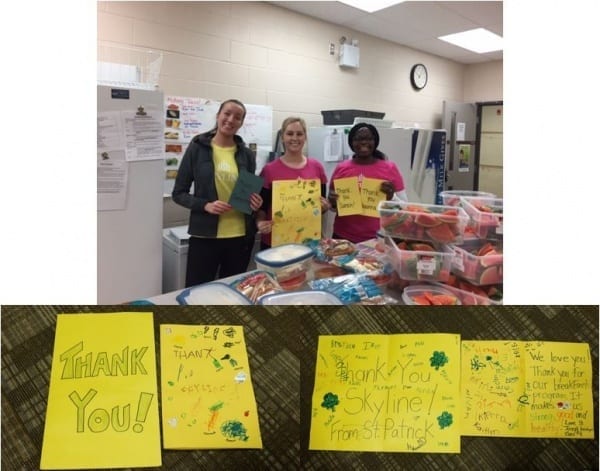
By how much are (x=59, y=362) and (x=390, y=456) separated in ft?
1.55

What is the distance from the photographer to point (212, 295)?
28.6 inches

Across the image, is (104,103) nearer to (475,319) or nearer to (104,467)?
(104,467)

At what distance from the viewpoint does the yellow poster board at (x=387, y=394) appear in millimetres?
620

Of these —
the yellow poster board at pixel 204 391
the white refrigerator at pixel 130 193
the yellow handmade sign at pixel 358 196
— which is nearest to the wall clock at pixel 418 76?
the yellow handmade sign at pixel 358 196

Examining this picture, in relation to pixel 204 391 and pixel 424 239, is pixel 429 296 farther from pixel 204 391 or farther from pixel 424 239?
pixel 204 391

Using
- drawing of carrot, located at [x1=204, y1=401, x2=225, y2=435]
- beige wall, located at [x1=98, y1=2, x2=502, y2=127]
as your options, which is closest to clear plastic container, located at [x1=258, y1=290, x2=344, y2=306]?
drawing of carrot, located at [x1=204, y1=401, x2=225, y2=435]

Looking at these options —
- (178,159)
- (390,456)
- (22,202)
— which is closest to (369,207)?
(178,159)

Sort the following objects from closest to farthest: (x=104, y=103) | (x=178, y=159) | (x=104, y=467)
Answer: (x=104, y=467) < (x=104, y=103) < (x=178, y=159)

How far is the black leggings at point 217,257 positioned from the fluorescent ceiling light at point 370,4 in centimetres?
59

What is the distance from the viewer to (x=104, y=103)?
801 mm

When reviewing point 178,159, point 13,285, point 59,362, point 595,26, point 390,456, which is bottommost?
point 390,456

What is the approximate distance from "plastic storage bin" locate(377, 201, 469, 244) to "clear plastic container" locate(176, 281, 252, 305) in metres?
0.44

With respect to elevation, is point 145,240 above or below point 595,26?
below

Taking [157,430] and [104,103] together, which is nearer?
[157,430]
